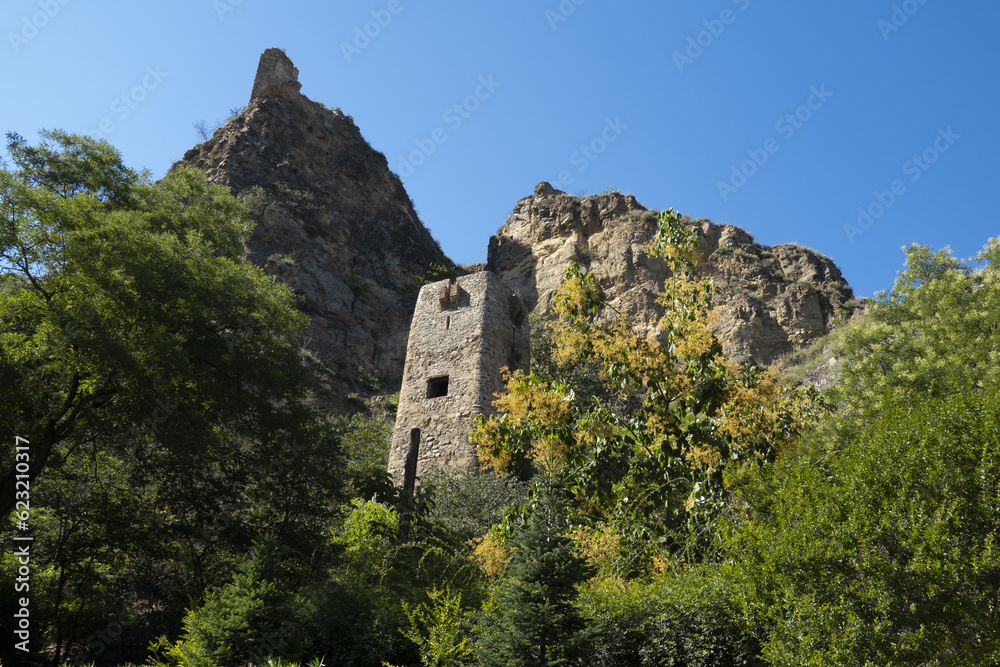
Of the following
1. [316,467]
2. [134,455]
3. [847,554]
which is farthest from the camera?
[316,467]

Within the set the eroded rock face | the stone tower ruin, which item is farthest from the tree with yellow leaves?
the eroded rock face

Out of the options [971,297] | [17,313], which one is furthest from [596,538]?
[971,297]

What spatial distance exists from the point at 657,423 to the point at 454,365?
35.7ft

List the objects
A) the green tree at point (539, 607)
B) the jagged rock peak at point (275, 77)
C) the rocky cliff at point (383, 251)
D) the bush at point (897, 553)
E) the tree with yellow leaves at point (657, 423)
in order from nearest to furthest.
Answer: the bush at point (897, 553), the green tree at point (539, 607), the tree with yellow leaves at point (657, 423), the rocky cliff at point (383, 251), the jagged rock peak at point (275, 77)

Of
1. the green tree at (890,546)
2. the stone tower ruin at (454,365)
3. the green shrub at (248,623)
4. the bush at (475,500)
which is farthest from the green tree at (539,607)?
the stone tower ruin at (454,365)

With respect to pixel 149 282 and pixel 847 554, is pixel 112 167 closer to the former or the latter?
pixel 149 282

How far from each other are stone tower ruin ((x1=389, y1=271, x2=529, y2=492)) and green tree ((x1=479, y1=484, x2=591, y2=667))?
10443 mm

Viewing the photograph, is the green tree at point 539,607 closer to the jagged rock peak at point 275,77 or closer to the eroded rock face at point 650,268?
the eroded rock face at point 650,268

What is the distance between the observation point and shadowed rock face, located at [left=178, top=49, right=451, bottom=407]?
29000 millimetres

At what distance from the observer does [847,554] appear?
4133 millimetres

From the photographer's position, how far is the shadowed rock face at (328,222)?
29.0 meters

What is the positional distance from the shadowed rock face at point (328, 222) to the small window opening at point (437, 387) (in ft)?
26.9

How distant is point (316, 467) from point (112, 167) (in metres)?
6.19

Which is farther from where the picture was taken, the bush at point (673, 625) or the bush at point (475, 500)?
the bush at point (475, 500)
